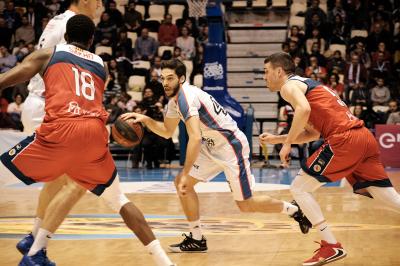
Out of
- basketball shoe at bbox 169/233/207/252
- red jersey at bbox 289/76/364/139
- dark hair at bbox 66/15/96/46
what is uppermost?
dark hair at bbox 66/15/96/46

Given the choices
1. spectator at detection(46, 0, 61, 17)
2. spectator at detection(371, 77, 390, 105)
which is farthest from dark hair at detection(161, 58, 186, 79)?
spectator at detection(46, 0, 61, 17)

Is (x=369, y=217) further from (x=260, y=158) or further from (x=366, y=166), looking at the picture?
(x=260, y=158)

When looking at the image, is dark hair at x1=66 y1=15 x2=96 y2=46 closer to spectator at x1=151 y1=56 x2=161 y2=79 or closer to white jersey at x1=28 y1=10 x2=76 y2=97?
white jersey at x1=28 y1=10 x2=76 y2=97

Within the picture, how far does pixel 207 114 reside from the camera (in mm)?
6980

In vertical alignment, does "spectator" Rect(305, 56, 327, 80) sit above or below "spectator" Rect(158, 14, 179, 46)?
below

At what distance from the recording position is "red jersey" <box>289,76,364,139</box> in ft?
21.5

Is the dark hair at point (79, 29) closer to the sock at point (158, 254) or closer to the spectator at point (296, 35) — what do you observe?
the sock at point (158, 254)

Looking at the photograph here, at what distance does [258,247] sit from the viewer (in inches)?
282

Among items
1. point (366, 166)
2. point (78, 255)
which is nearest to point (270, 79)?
point (366, 166)

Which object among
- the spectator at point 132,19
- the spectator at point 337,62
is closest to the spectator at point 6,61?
the spectator at point 132,19

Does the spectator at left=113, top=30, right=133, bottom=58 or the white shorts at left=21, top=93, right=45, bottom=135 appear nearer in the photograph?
the white shorts at left=21, top=93, right=45, bottom=135

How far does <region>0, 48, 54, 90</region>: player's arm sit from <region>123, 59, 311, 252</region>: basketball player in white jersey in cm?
145

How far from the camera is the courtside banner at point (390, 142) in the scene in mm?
15948

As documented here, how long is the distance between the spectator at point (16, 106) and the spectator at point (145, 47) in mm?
3465
